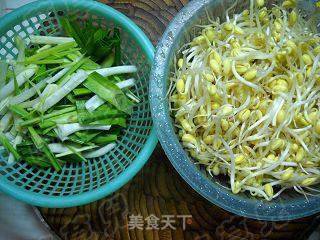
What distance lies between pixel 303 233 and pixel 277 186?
0.18 metres

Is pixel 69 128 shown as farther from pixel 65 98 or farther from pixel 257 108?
pixel 257 108

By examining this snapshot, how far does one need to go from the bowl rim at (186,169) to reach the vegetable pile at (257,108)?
34mm

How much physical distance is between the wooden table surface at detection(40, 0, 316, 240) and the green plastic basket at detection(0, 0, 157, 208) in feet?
0.25

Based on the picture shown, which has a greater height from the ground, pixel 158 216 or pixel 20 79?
pixel 20 79

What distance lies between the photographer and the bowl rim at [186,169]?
94cm

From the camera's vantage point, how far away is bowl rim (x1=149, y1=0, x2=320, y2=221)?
0.94 metres

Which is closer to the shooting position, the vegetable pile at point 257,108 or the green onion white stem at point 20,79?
the vegetable pile at point 257,108

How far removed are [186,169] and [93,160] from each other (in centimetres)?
32

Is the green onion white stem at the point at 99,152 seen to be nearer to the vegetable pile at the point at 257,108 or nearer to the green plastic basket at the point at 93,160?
the green plastic basket at the point at 93,160

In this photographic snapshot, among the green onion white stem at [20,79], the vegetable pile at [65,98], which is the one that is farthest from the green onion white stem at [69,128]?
the green onion white stem at [20,79]

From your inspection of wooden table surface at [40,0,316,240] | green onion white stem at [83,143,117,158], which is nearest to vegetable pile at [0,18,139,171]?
green onion white stem at [83,143,117,158]

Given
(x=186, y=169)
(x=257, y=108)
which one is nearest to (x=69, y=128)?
(x=186, y=169)

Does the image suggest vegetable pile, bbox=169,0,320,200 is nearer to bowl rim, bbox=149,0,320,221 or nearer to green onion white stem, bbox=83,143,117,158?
bowl rim, bbox=149,0,320,221

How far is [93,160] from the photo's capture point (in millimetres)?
1157
